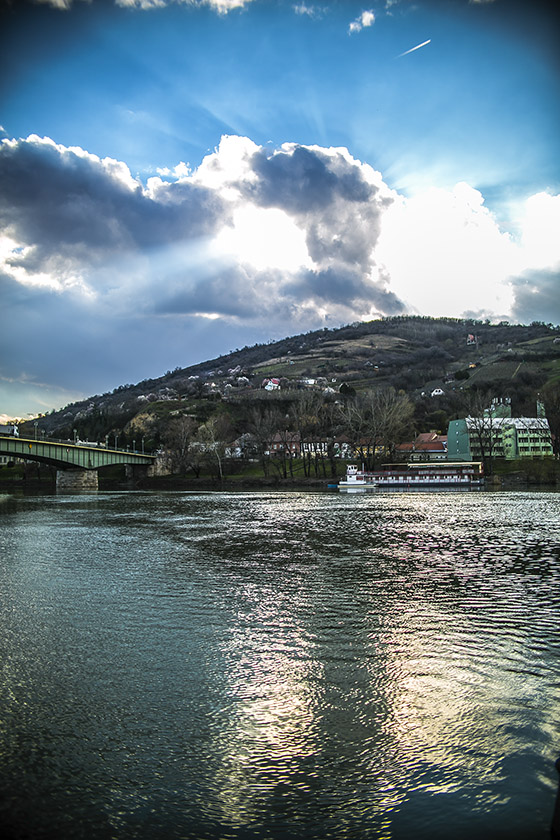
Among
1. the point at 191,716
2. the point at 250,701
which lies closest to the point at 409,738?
the point at 250,701

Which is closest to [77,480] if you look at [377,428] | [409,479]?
[377,428]

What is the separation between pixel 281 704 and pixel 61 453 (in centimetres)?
10864

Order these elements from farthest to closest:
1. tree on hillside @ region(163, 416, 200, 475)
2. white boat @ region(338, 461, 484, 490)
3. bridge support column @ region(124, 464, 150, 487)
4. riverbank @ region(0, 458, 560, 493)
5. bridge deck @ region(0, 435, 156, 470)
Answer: bridge support column @ region(124, 464, 150, 487), tree on hillside @ region(163, 416, 200, 475), bridge deck @ region(0, 435, 156, 470), white boat @ region(338, 461, 484, 490), riverbank @ region(0, 458, 560, 493)

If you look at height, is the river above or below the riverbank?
above

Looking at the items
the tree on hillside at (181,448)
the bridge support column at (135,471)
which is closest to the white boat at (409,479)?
the tree on hillside at (181,448)

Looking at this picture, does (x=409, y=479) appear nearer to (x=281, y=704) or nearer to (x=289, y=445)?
(x=289, y=445)

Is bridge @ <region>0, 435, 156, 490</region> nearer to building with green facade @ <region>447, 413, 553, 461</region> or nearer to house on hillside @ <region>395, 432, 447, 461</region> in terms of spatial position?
house on hillside @ <region>395, 432, 447, 461</region>

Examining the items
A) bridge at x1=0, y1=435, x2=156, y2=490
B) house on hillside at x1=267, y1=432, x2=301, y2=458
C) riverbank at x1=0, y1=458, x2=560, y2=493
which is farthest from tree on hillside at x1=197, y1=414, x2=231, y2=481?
bridge at x1=0, y1=435, x2=156, y2=490

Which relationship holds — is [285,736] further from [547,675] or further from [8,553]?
[8,553]

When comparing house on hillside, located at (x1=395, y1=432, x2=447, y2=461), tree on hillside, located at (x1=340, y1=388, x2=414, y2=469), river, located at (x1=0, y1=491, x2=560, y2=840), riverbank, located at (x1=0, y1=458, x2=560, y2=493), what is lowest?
riverbank, located at (x1=0, y1=458, x2=560, y2=493)

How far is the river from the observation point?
6191 mm

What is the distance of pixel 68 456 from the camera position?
111375 mm

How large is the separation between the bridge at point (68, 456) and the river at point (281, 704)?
3470 inches

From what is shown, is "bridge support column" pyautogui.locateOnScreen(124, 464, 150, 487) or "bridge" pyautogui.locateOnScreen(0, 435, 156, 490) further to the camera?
"bridge support column" pyautogui.locateOnScreen(124, 464, 150, 487)
